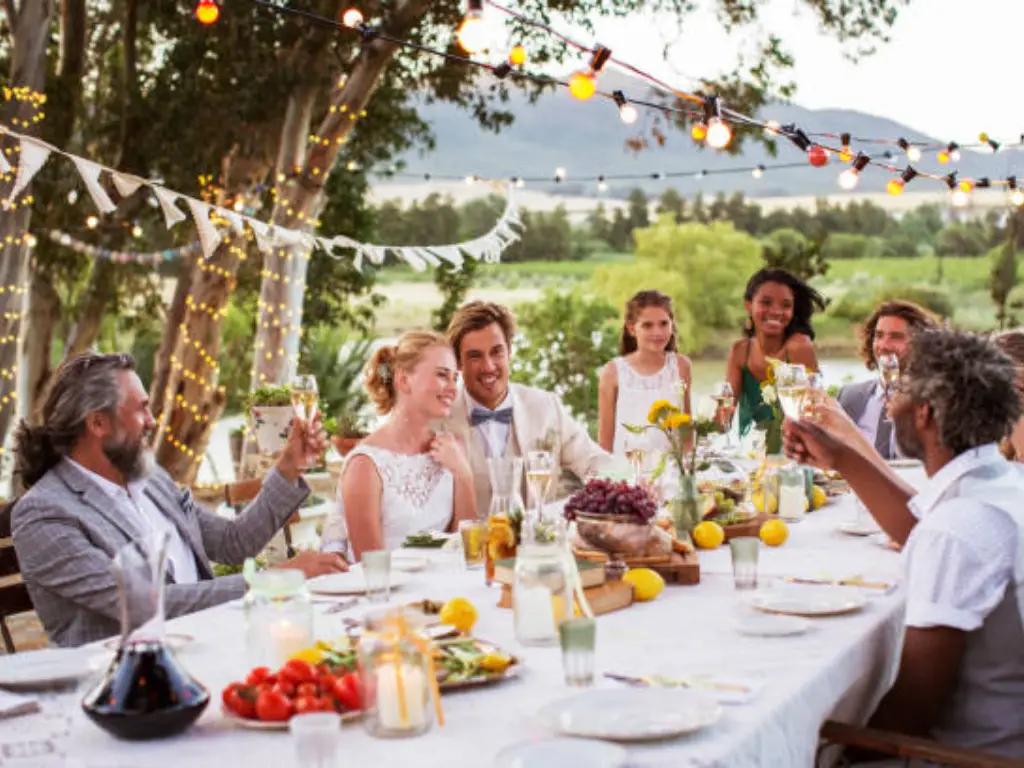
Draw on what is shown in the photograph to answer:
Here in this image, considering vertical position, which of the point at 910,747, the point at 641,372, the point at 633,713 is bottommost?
the point at 910,747

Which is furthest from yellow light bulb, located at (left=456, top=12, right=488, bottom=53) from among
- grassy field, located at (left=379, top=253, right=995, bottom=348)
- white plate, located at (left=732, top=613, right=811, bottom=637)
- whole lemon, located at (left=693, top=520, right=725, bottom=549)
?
grassy field, located at (left=379, top=253, right=995, bottom=348)

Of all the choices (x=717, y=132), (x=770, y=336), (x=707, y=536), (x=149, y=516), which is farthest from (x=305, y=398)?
(x=770, y=336)

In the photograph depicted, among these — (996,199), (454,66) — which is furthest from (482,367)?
(996,199)

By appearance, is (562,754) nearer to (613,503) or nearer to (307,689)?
(307,689)

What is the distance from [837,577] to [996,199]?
699 centimetres

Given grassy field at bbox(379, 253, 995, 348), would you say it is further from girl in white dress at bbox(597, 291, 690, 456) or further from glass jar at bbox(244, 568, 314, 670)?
glass jar at bbox(244, 568, 314, 670)

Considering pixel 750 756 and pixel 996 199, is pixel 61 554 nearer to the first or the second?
pixel 750 756

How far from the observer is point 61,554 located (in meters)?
2.57

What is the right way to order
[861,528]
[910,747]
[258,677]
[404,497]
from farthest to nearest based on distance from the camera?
[404,497] < [861,528] < [910,747] < [258,677]

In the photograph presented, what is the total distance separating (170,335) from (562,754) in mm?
7766

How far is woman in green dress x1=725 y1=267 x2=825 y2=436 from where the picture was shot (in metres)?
5.59

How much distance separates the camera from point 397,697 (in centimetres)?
169

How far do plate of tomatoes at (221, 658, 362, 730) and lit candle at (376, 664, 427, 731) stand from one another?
2.8 inches

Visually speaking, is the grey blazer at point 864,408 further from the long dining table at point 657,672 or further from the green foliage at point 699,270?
the green foliage at point 699,270
